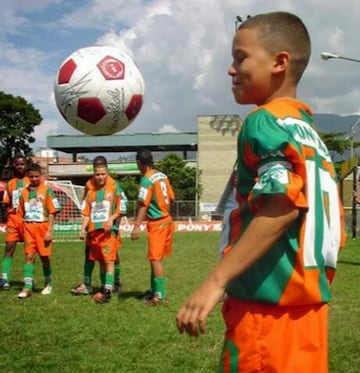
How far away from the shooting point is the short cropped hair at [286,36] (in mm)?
2207

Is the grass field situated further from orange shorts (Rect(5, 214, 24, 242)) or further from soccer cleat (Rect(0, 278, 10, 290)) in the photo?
orange shorts (Rect(5, 214, 24, 242))

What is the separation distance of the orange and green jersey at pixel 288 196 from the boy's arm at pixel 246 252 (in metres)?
0.05

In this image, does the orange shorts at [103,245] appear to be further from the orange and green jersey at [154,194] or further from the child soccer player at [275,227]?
the child soccer player at [275,227]

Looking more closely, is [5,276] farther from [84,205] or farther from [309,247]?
[309,247]

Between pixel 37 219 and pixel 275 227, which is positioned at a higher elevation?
pixel 275 227

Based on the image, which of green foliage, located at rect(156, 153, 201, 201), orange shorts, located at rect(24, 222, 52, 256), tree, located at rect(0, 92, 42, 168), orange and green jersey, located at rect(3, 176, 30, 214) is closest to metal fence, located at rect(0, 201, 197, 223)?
green foliage, located at rect(156, 153, 201, 201)

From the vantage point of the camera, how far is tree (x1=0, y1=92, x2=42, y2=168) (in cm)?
5844

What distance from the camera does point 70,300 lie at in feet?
28.5

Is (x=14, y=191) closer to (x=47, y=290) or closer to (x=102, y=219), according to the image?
(x=47, y=290)

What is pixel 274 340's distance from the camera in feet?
6.91

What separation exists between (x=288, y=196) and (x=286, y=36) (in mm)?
590

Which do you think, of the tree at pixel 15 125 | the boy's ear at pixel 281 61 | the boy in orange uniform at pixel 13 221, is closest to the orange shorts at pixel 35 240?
the boy in orange uniform at pixel 13 221

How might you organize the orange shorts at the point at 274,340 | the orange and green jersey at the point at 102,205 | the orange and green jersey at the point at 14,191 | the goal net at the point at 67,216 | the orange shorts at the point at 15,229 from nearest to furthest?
the orange shorts at the point at 274,340, the orange and green jersey at the point at 102,205, the orange shorts at the point at 15,229, the orange and green jersey at the point at 14,191, the goal net at the point at 67,216

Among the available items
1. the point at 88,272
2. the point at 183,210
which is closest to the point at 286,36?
the point at 88,272
